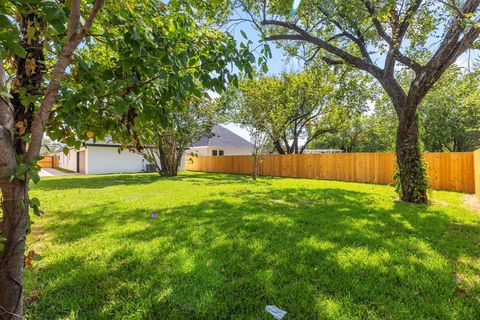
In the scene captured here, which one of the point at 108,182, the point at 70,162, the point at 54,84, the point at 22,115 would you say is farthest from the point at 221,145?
the point at 54,84

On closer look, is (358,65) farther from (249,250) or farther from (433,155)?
(249,250)

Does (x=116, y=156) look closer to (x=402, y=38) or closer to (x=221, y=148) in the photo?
(x=221, y=148)

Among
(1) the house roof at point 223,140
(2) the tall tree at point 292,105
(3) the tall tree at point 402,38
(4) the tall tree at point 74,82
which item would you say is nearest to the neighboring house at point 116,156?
(1) the house roof at point 223,140

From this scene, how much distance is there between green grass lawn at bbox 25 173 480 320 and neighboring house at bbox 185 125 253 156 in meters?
21.1

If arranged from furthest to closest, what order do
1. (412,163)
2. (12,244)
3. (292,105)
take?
(292,105)
(412,163)
(12,244)

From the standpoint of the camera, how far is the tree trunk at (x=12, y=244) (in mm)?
1274

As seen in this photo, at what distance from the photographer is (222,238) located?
371cm

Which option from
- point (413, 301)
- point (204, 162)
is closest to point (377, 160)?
point (413, 301)

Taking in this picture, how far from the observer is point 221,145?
86.3ft

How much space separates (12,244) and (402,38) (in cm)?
821

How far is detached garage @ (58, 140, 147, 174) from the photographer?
18.8 meters

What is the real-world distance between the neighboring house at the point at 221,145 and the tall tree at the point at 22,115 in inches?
925

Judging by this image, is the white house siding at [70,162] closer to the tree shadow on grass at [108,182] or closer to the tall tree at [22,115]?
the tree shadow on grass at [108,182]

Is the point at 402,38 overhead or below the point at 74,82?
overhead
